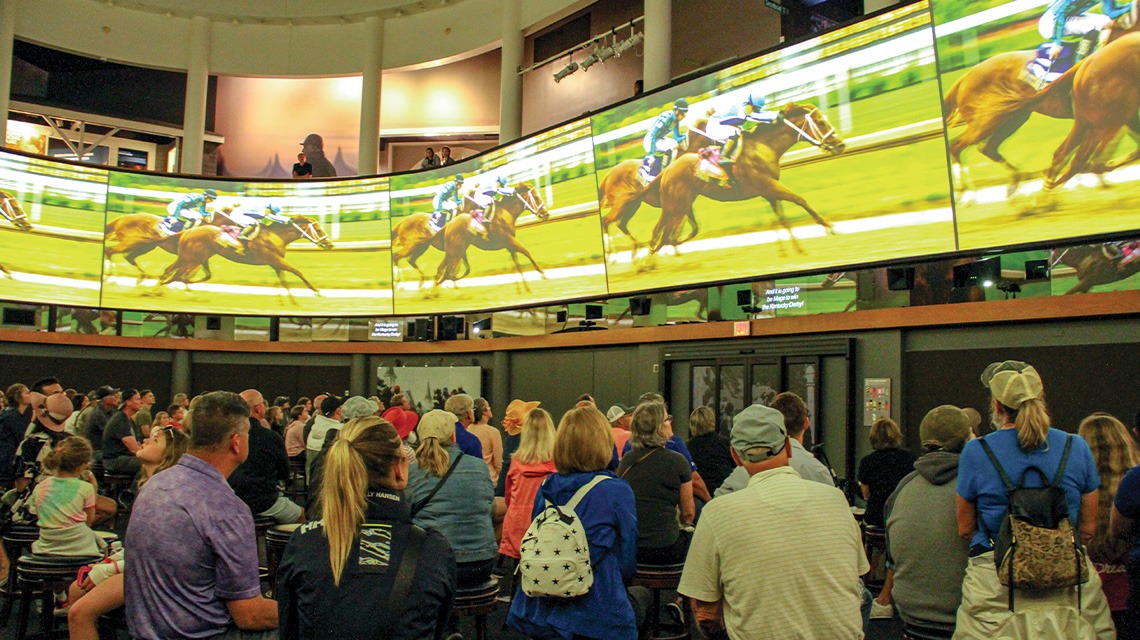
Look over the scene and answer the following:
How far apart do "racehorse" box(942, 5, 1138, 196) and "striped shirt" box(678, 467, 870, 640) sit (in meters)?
5.55

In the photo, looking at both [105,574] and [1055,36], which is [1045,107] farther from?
[105,574]

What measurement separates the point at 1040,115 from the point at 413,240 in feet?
32.9

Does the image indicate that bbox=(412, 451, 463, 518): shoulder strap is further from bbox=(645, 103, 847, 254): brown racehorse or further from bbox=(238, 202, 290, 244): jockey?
bbox=(238, 202, 290, 244): jockey

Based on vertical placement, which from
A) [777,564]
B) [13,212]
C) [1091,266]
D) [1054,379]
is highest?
[13,212]

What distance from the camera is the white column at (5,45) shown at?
16.8m

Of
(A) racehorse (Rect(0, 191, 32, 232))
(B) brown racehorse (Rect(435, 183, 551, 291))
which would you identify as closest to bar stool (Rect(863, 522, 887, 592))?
(B) brown racehorse (Rect(435, 183, 551, 291))

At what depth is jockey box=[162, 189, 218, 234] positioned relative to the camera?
15.7m

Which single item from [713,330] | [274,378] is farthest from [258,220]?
[713,330]

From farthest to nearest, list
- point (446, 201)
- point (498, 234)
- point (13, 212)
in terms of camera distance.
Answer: point (13, 212), point (446, 201), point (498, 234)

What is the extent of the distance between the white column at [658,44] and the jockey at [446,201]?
330 centimetres

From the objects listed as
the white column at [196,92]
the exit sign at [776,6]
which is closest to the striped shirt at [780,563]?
the exit sign at [776,6]

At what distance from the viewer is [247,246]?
1608 centimetres

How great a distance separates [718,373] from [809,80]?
331cm

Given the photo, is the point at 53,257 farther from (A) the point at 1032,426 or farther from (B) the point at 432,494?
(A) the point at 1032,426
